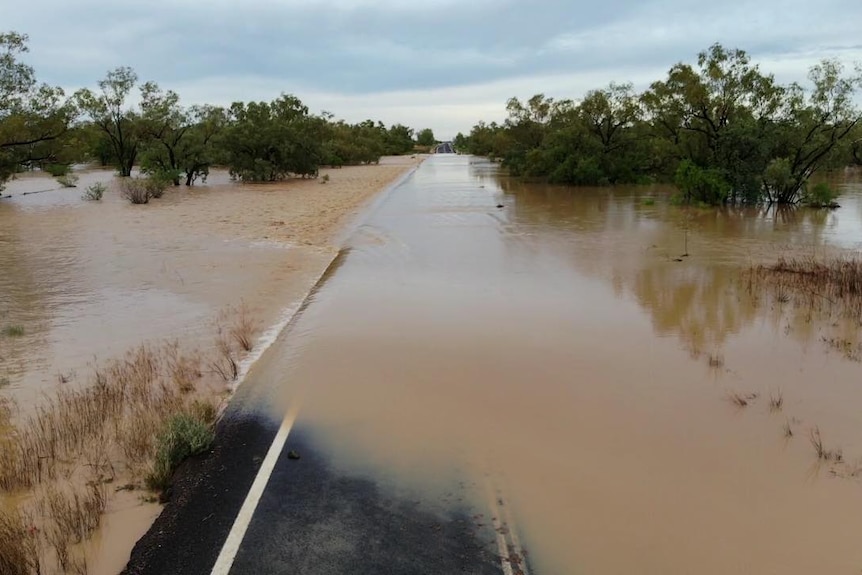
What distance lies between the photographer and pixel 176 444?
229 inches

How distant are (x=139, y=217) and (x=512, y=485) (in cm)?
2545

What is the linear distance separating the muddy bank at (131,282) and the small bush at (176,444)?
0.78 ft

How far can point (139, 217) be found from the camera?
26.6 metres

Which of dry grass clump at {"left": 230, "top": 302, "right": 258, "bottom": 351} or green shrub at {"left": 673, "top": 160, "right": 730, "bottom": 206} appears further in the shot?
green shrub at {"left": 673, "top": 160, "right": 730, "bottom": 206}

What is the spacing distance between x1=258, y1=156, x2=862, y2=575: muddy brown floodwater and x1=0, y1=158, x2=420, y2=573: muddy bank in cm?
180

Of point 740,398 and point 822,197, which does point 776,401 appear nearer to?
point 740,398

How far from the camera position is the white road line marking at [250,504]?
170 inches

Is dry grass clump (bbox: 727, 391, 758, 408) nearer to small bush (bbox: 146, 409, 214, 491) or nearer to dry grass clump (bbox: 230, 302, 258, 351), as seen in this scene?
small bush (bbox: 146, 409, 214, 491)

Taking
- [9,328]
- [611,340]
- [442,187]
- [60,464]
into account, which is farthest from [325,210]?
[60,464]

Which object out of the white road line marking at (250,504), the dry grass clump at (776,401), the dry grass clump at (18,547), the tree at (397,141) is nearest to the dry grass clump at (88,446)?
the dry grass clump at (18,547)

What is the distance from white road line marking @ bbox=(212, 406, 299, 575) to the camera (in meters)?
4.32

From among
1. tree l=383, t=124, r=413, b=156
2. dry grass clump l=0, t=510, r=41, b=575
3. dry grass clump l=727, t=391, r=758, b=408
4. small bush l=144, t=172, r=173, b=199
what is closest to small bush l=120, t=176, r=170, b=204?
Answer: small bush l=144, t=172, r=173, b=199

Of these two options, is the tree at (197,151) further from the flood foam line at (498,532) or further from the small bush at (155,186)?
the flood foam line at (498,532)

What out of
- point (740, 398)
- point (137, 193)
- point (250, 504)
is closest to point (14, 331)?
point (250, 504)
